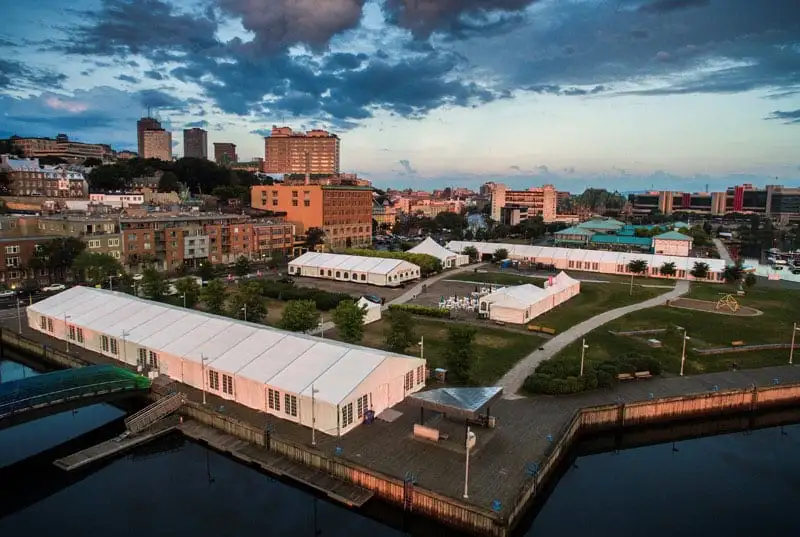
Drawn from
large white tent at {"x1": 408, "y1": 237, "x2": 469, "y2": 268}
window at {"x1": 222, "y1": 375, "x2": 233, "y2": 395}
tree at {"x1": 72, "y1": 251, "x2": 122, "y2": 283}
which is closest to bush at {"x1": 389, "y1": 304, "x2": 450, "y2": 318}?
window at {"x1": 222, "y1": 375, "x2": 233, "y2": 395}

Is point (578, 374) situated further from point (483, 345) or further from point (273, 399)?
point (273, 399)

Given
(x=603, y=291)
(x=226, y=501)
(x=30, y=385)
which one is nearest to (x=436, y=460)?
(x=226, y=501)

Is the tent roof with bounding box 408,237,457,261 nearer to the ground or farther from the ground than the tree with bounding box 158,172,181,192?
nearer to the ground

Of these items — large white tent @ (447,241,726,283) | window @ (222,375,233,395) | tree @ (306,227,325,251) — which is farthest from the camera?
tree @ (306,227,325,251)

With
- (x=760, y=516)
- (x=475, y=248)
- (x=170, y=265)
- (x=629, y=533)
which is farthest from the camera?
(x=475, y=248)

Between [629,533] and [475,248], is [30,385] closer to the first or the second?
[629,533]

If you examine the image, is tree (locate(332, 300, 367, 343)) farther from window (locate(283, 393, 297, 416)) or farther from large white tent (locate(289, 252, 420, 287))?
large white tent (locate(289, 252, 420, 287))
